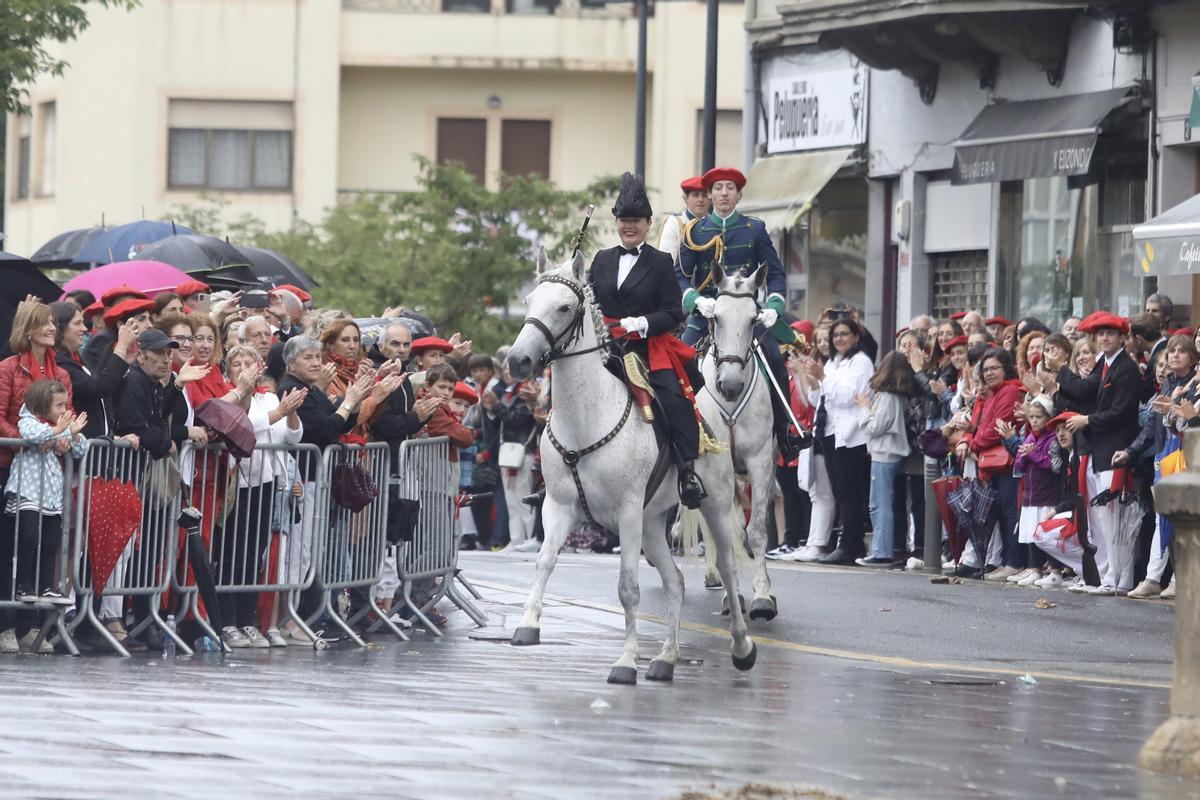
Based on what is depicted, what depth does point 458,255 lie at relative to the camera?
42.6 metres

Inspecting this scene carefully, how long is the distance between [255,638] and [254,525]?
687 millimetres

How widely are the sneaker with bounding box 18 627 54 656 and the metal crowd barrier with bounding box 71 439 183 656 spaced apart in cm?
19

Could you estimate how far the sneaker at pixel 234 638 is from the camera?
14.2 meters

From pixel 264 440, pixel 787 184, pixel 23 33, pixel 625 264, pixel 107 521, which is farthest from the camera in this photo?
pixel 787 184

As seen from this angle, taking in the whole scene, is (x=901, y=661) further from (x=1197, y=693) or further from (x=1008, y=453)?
(x=1008, y=453)

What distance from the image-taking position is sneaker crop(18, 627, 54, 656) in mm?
13320

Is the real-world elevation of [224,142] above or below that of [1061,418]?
above

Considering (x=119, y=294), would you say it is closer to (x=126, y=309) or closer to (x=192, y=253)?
(x=126, y=309)

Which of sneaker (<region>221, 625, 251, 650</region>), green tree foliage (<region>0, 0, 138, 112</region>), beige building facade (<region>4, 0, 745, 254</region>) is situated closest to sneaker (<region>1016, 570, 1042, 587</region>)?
sneaker (<region>221, 625, 251, 650</region>)

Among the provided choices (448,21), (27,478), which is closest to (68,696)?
(27,478)

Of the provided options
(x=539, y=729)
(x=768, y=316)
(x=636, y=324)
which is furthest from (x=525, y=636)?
(x=768, y=316)

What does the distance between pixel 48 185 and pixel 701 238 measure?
41.0 meters

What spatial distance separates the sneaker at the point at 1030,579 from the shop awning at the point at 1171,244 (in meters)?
2.68

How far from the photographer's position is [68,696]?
10922mm
